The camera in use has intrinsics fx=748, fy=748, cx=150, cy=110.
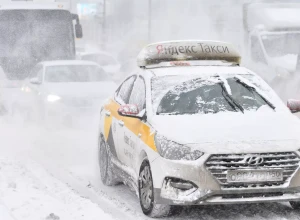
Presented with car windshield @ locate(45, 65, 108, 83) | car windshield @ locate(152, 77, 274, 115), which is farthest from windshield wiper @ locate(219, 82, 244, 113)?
car windshield @ locate(45, 65, 108, 83)

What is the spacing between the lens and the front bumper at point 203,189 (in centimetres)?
686

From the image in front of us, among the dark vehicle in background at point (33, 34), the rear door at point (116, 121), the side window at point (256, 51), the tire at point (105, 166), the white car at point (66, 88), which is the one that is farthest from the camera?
the side window at point (256, 51)

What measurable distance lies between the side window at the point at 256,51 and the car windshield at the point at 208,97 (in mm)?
11353

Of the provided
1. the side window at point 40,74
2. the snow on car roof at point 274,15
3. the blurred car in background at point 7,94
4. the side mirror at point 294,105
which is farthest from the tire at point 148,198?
the snow on car roof at point 274,15

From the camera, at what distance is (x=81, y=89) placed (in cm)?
1545

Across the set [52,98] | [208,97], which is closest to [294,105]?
[208,97]

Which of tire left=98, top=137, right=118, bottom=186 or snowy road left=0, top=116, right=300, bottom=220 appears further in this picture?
tire left=98, top=137, right=118, bottom=186

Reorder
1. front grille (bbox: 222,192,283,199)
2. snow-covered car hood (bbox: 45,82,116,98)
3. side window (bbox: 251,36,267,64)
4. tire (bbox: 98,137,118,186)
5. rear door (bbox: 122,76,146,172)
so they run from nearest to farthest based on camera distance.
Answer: front grille (bbox: 222,192,283,199), rear door (bbox: 122,76,146,172), tire (bbox: 98,137,118,186), snow-covered car hood (bbox: 45,82,116,98), side window (bbox: 251,36,267,64)

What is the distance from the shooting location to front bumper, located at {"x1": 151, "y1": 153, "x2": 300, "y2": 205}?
686 centimetres

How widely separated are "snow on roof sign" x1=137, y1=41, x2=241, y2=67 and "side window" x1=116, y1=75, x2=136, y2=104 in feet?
1.23

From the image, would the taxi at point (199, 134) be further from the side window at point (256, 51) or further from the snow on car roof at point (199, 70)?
the side window at point (256, 51)

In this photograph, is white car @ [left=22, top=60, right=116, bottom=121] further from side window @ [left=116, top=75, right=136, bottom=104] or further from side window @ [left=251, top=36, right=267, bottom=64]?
side window @ [left=116, top=75, right=136, bottom=104]

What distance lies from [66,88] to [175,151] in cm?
874

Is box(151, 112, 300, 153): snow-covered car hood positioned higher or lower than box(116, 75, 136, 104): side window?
higher
